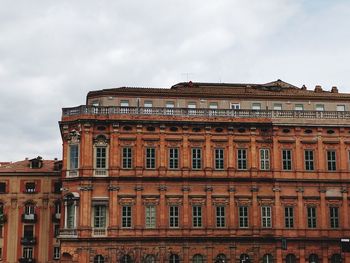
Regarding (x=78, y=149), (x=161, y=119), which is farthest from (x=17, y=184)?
(x=161, y=119)

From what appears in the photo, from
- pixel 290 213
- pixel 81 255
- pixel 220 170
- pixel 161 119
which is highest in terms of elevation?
pixel 161 119

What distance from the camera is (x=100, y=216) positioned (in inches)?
2549

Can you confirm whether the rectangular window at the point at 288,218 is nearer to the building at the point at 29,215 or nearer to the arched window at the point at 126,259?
the arched window at the point at 126,259

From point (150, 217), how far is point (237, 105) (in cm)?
1584

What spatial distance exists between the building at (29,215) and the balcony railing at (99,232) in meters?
15.4

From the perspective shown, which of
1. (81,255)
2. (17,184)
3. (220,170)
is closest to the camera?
(81,255)

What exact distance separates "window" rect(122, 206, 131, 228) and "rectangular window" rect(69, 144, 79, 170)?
6370mm

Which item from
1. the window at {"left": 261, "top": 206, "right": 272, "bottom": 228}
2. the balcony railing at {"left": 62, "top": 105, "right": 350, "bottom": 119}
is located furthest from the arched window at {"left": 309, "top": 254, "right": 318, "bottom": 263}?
the balcony railing at {"left": 62, "top": 105, "right": 350, "bottom": 119}

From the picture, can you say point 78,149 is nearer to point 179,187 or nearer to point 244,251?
point 179,187

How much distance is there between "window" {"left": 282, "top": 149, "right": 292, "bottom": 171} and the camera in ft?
225

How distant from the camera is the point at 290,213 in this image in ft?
222

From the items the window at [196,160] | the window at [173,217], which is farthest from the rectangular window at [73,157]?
the window at [196,160]

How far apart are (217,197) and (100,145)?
1294cm

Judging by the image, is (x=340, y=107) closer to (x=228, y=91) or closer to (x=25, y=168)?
(x=228, y=91)
